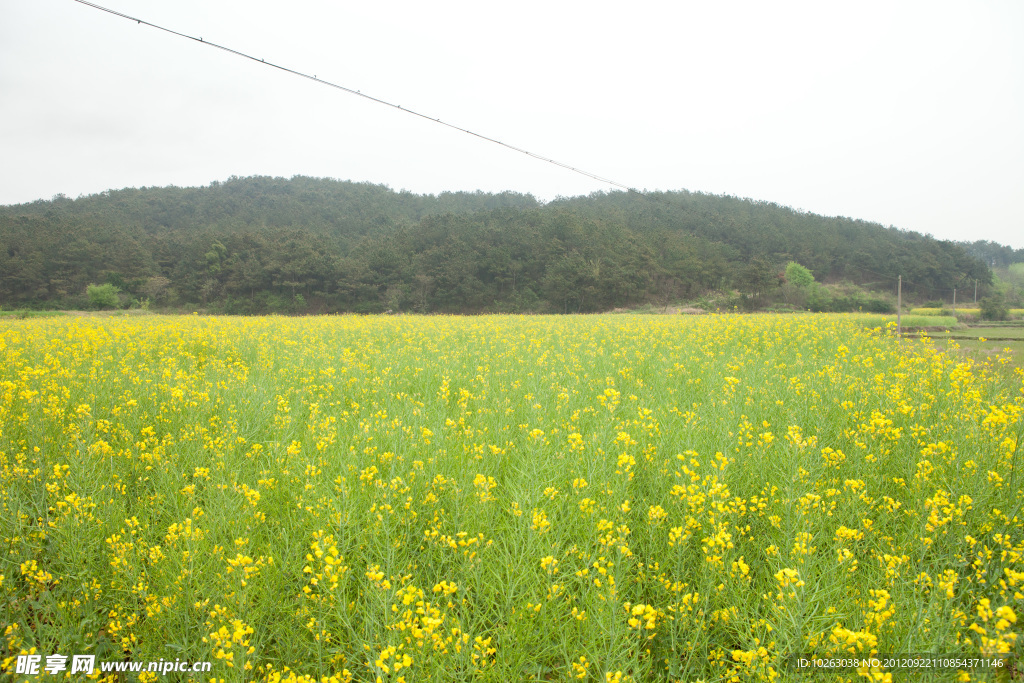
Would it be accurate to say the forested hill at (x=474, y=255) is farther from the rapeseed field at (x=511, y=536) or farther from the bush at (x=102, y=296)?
the rapeseed field at (x=511, y=536)

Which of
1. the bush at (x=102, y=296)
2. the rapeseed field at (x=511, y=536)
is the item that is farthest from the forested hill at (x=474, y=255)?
the rapeseed field at (x=511, y=536)

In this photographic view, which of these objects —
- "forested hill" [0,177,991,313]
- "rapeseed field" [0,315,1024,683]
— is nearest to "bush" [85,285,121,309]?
"forested hill" [0,177,991,313]

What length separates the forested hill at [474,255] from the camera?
1113 inches

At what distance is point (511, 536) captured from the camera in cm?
244

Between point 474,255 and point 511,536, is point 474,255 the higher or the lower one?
the higher one

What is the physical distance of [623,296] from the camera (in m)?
37.7

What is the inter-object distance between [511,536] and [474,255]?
131 feet

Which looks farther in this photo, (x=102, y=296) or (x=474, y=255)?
(x=474, y=255)

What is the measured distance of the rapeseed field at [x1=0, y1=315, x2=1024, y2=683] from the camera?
182 centimetres

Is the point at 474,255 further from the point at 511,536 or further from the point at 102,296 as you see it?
the point at 511,536

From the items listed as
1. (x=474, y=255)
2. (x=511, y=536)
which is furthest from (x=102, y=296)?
(x=511, y=536)

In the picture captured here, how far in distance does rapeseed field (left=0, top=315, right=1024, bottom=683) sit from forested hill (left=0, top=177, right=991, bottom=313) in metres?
26.6

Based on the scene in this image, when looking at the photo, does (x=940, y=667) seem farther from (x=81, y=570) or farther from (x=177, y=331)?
(x=177, y=331)

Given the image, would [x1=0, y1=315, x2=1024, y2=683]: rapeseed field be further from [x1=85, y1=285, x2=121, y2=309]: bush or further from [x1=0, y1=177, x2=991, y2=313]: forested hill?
[x1=85, y1=285, x2=121, y2=309]: bush
